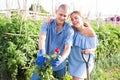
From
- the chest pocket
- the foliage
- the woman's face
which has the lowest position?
the foliage

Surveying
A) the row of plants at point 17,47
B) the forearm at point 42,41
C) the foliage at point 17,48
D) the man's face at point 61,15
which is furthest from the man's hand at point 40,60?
the foliage at point 17,48

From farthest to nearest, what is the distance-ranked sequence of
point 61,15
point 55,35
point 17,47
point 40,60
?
point 17,47 → point 55,35 → point 61,15 → point 40,60

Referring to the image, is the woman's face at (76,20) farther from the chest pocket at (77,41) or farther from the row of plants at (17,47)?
the row of plants at (17,47)

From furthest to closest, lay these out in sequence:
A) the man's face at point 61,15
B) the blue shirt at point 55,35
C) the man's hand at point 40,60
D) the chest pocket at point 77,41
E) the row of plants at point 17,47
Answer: the row of plants at point 17,47 → the chest pocket at point 77,41 → the blue shirt at point 55,35 → the man's face at point 61,15 → the man's hand at point 40,60

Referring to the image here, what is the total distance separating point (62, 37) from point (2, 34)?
2.22 m

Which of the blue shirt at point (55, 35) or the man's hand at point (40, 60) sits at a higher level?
the blue shirt at point (55, 35)

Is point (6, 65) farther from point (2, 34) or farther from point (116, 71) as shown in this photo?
point (116, 71)

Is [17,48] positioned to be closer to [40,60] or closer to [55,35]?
[55,35]

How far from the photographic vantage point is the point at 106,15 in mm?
14828

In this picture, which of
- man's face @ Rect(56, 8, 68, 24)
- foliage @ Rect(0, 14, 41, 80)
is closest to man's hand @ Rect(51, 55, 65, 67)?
man's face @ Rect(56, 8, 68, 24)

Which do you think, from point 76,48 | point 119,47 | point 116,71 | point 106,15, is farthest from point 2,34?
point 106,15

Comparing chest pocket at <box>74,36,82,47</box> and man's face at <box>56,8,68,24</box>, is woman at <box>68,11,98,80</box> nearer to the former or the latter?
chest pocket at <box>74,36,82,47</box>

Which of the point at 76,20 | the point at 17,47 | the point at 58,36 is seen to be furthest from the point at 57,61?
the point at 17,47

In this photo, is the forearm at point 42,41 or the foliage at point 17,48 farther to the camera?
the foliage at point 17,48
